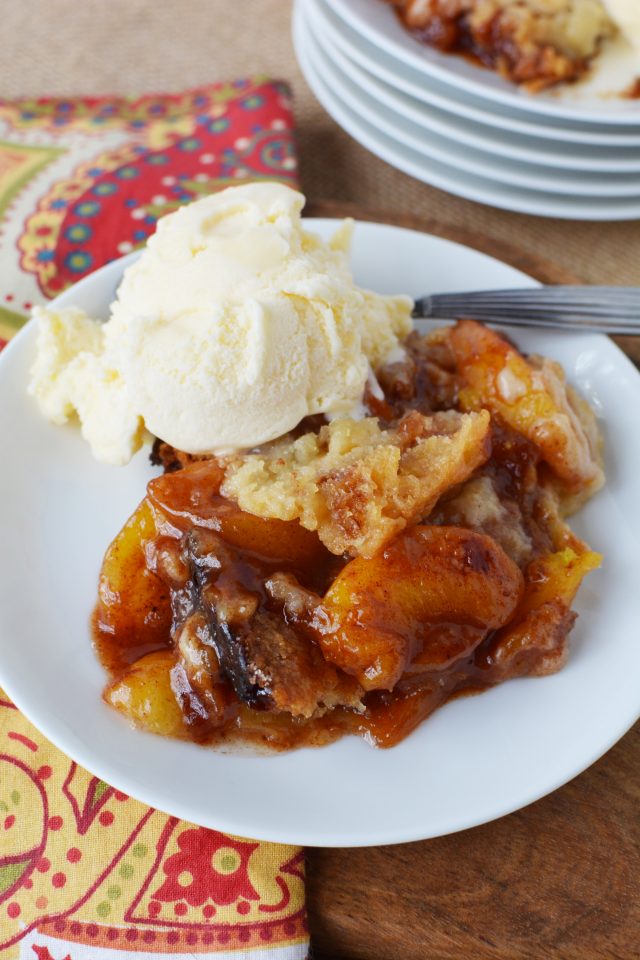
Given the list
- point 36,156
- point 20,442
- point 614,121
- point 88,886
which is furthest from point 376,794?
point 36,156

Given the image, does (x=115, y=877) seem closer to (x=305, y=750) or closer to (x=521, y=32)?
(x=305, y=750)

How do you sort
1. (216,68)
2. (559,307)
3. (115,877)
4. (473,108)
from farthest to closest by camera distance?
1. (216,68)
2. (473,108)
3. (559,307)
4. (115,877)

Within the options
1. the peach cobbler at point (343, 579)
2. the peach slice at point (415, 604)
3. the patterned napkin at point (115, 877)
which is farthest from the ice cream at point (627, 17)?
the patterned napkin at point (115, 877)

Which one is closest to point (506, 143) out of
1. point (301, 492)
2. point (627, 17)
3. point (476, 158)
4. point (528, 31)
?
point (476, 158)

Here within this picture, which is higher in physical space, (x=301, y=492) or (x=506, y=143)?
(x=506, y=143)

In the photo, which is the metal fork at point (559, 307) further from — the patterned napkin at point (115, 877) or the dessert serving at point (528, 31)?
the patterned napkin at point (115, 877)

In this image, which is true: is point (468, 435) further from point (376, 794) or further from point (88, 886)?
point (88, 886)
